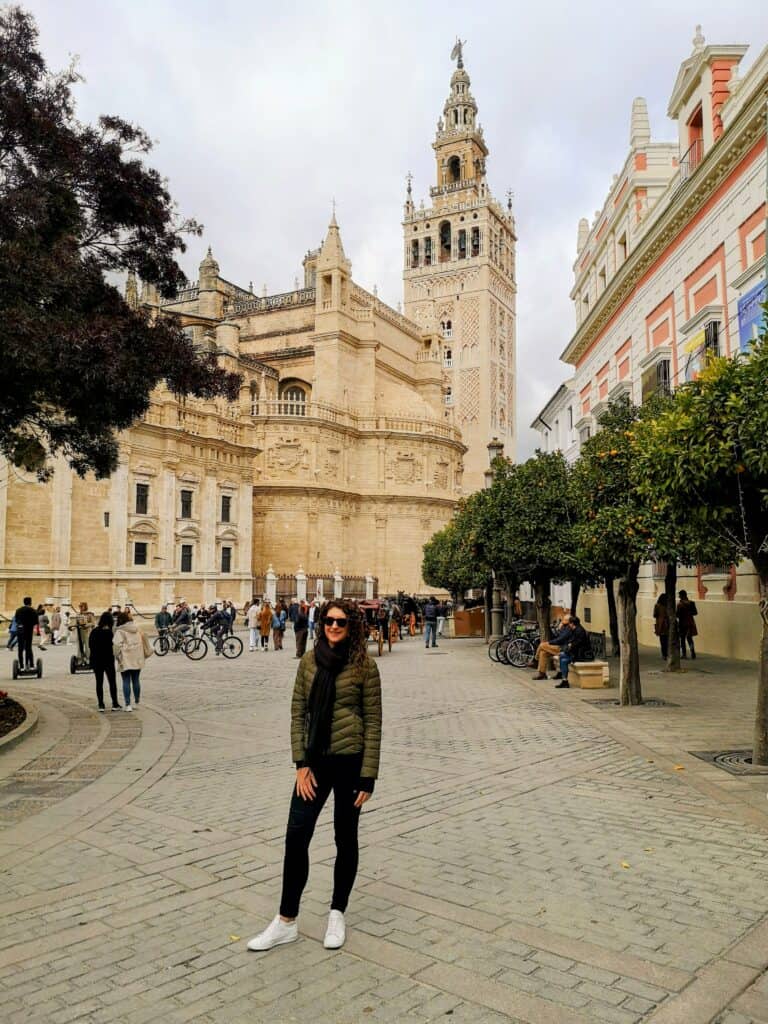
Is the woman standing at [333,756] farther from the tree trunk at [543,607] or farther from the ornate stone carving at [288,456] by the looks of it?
the ornate stone carving at [288,456]

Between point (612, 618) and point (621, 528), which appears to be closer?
point (621, 528)

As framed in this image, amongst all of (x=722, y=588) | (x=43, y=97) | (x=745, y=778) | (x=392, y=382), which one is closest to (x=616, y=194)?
(x=722, y=588)

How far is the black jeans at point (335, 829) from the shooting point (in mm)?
3721

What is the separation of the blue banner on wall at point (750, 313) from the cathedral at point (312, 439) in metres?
12.4

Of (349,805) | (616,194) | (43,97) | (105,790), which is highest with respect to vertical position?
(616,194)

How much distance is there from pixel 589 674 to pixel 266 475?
35182 millimetres

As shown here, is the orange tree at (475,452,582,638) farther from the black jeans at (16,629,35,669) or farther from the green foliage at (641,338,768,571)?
the black jeans at (16,629,35,669)

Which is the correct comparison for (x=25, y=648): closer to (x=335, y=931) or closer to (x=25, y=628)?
(x=25, y=628)

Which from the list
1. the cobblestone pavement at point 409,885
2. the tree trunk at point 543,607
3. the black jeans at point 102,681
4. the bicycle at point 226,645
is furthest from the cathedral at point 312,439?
the cobblestone pavement at point 409,885

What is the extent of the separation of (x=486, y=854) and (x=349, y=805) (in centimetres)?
170

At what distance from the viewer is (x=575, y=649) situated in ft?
47.0

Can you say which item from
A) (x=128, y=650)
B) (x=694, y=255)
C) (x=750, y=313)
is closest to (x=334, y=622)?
(x=128, y=650)

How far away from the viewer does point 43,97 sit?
975 centimetres

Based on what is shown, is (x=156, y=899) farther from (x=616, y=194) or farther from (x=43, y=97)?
(x=616, y=194)
